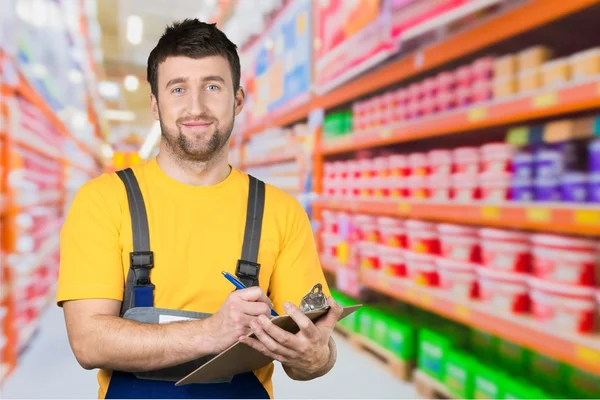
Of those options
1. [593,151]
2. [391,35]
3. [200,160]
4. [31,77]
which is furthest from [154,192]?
[31,77]

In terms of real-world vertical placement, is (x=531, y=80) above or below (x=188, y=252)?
above

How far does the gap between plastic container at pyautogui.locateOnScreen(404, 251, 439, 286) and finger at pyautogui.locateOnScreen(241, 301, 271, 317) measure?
2.02 meters

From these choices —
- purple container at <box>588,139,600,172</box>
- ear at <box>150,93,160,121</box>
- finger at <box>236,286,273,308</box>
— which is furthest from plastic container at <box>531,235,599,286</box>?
ear at <box>150,93,160,121</box>

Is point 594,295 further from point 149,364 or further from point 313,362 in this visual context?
point 149,364

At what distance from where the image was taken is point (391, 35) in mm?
2857

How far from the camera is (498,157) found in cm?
226

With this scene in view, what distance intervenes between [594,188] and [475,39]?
95 centimetres

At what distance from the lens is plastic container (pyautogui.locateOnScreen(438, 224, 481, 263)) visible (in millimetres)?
2516

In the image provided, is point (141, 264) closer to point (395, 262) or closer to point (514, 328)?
point (514, 328)

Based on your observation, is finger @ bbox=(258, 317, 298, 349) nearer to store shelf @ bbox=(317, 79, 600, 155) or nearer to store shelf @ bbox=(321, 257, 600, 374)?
store shelf @ bbox=(321, 257, 600, 374)

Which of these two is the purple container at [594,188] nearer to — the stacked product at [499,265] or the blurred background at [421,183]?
the blurred background at [421,183]

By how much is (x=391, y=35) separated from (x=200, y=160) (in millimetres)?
1997

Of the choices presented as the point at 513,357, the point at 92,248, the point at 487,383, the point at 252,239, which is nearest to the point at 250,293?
the point at 252,239

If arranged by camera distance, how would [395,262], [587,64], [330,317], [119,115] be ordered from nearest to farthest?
[330,317]
[587,64]
[395,262]
[119,115]
